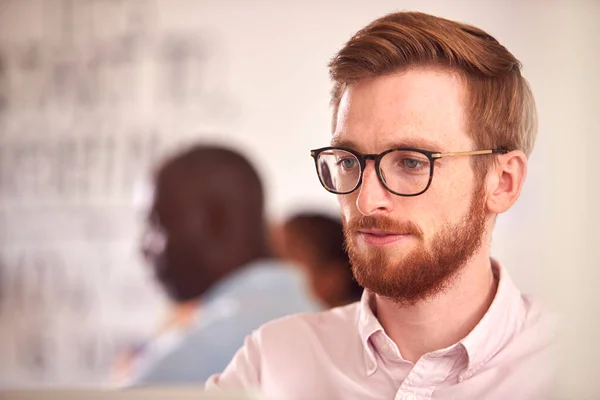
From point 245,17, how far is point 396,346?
3.32 m

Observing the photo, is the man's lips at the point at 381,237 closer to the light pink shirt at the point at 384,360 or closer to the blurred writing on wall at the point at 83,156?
the light pink shirt at the point at 384,360

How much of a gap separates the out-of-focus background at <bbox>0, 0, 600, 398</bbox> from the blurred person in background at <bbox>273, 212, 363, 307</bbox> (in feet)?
4.19

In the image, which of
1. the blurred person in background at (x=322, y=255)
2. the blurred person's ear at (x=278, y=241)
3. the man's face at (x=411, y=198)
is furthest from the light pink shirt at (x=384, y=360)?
the blurred person's ear at (x=278, y=241)

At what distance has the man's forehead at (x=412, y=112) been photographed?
1.25 metres

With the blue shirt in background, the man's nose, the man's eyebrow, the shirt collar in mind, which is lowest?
the blue shirt in background

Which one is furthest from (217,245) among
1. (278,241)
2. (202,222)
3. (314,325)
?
(314,325)

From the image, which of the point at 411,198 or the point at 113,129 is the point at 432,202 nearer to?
the point at 411,198

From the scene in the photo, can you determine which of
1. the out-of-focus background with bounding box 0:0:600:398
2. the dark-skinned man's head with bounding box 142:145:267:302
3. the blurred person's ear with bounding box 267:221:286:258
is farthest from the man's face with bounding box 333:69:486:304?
the out-of-focus background with bounding box 0:0:600:398

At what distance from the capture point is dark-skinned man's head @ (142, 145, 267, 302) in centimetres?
247

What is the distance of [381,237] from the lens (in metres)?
1.27

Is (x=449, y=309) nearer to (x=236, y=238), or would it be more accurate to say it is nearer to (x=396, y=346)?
(x=396, y=346)

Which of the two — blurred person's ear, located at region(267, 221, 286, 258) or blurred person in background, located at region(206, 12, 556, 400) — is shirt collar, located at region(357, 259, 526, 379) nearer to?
blurred person in background, located at region(206, 12, 556, 400)

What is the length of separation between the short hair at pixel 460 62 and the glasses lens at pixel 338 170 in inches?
4.5

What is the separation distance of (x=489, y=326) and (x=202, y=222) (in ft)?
4.45
